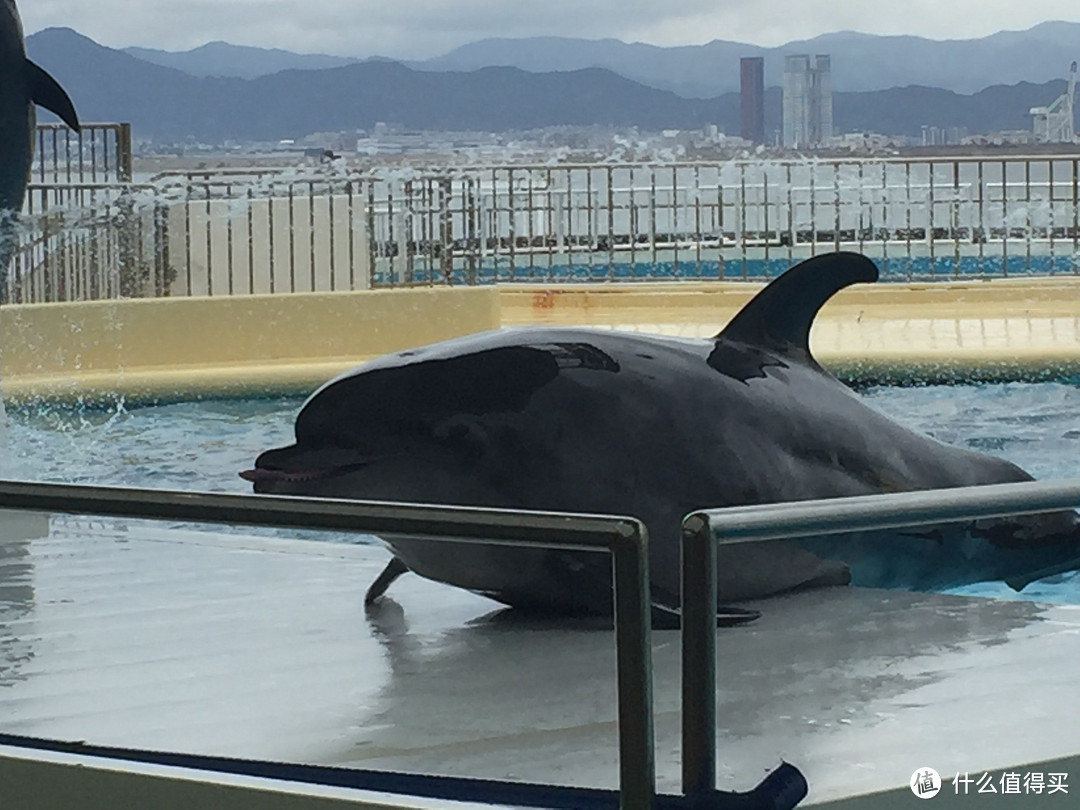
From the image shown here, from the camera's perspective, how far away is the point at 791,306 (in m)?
2.34

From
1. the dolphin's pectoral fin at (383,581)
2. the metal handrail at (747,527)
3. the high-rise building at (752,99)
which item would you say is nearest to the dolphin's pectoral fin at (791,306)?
the dolphin's pectoral fin at (383,581)

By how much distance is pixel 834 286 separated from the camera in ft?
7.84

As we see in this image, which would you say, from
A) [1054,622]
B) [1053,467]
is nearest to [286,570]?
[1054,622]

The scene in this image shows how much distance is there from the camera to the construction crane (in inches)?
969

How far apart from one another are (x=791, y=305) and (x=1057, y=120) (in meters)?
25.3

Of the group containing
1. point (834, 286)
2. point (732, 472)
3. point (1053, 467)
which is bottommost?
point (1053, 467)

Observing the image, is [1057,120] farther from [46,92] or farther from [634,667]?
[634,667]

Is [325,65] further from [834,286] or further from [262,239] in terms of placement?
[834,286]

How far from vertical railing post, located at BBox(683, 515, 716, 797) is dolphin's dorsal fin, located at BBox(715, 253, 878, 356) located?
3.56 feet

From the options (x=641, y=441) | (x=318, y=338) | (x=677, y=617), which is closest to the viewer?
(x=677, y=617)

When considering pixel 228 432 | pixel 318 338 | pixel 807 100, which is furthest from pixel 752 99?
pixel 228 432

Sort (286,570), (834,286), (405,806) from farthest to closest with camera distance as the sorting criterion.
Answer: (286,570)
(834,286)
(405,806)

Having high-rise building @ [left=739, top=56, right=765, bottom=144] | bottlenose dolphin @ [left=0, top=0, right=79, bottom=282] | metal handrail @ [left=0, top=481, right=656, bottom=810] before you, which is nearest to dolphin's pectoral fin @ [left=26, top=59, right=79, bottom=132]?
bottlenose dolphin @ [left=0, top=0, right=79, bottom=282]

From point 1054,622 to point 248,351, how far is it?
21.5 feet
